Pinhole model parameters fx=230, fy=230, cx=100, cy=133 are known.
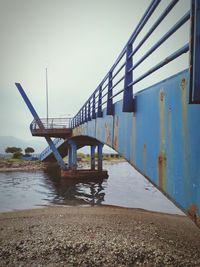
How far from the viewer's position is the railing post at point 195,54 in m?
1.86

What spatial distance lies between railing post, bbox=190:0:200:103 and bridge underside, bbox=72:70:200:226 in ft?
0.68

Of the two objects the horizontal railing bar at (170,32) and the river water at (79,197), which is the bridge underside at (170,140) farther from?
the river water at (79,197)

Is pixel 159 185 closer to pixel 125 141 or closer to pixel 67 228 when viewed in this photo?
pixel 125 141

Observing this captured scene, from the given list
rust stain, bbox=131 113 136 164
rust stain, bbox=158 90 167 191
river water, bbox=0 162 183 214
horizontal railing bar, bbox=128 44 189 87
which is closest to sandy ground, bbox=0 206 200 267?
river water, bbox=0 162 183 214

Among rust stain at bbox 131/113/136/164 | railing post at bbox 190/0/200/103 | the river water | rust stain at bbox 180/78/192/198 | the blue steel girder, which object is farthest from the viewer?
the blue steel girder

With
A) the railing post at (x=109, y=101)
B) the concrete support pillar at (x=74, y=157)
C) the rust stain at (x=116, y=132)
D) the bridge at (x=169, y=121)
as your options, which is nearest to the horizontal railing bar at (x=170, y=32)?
the bridge at (x=169, y=121)

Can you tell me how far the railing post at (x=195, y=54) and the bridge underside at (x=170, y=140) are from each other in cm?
21

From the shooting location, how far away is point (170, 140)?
8.57 feet

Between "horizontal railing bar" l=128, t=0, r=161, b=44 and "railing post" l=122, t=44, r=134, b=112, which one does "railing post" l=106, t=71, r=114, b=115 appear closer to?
"railing post" l=122, t=44, r=134, b=112

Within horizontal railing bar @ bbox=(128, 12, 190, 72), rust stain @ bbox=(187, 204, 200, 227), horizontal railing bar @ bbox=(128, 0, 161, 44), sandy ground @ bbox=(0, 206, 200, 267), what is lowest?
sandy ground @ bbox=(0, 206, 200, 267)

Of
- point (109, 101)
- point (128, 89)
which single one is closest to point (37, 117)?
point (109, 101)

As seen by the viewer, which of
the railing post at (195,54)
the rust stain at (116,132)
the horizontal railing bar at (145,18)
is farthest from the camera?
the rust stain at (116,132)

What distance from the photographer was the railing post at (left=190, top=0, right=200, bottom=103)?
1.86 metres

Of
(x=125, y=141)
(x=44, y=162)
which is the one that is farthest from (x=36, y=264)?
(x=44, y=162)
